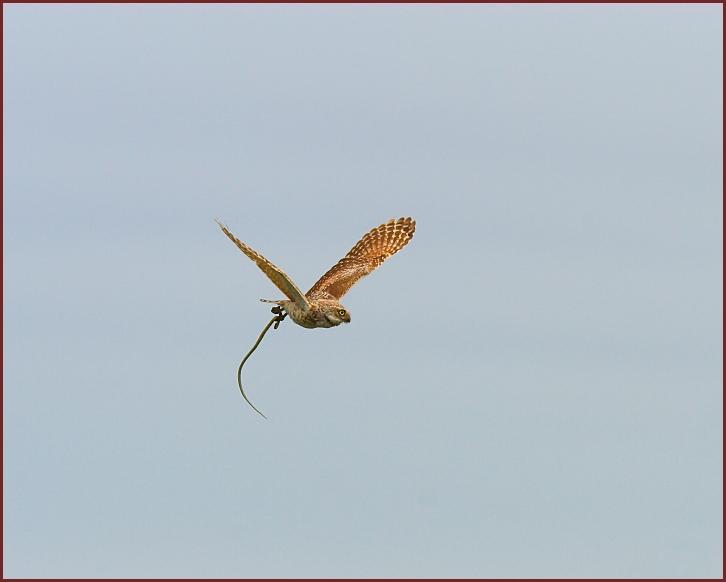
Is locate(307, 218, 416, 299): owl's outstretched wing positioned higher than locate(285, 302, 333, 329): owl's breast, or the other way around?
locate(307, 218, 416, 299): owl's outstretched wing

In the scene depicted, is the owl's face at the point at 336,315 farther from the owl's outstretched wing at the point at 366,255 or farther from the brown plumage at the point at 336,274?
the owl's outstretched wing at the point at 366,255

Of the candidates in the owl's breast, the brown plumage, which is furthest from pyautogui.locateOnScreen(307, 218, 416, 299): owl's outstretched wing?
the owl's breast

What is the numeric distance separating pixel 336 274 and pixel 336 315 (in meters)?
7.53

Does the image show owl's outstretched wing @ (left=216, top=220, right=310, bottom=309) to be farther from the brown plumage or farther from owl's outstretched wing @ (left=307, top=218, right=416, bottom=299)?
owl's outstretched wing @ (left=307, top=218, right=416, bottom=299)

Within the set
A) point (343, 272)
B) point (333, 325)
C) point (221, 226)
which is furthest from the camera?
point (343, 272)

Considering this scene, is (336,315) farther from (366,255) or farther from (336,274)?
(366,255)

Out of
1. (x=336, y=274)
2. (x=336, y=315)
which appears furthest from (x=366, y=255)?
(x=336, y=315)

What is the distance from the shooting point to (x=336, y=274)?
61.8 metres

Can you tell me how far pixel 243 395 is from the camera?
181 feet

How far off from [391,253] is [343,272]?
376 cm

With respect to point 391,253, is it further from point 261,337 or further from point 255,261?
point 255,261

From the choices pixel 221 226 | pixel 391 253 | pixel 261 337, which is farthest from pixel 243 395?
pixel 391 253

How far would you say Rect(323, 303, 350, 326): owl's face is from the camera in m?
54.4

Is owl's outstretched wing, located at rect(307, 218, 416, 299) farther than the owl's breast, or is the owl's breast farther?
owl's outstretched wing, located at rect(307, 218, 416, 299)
